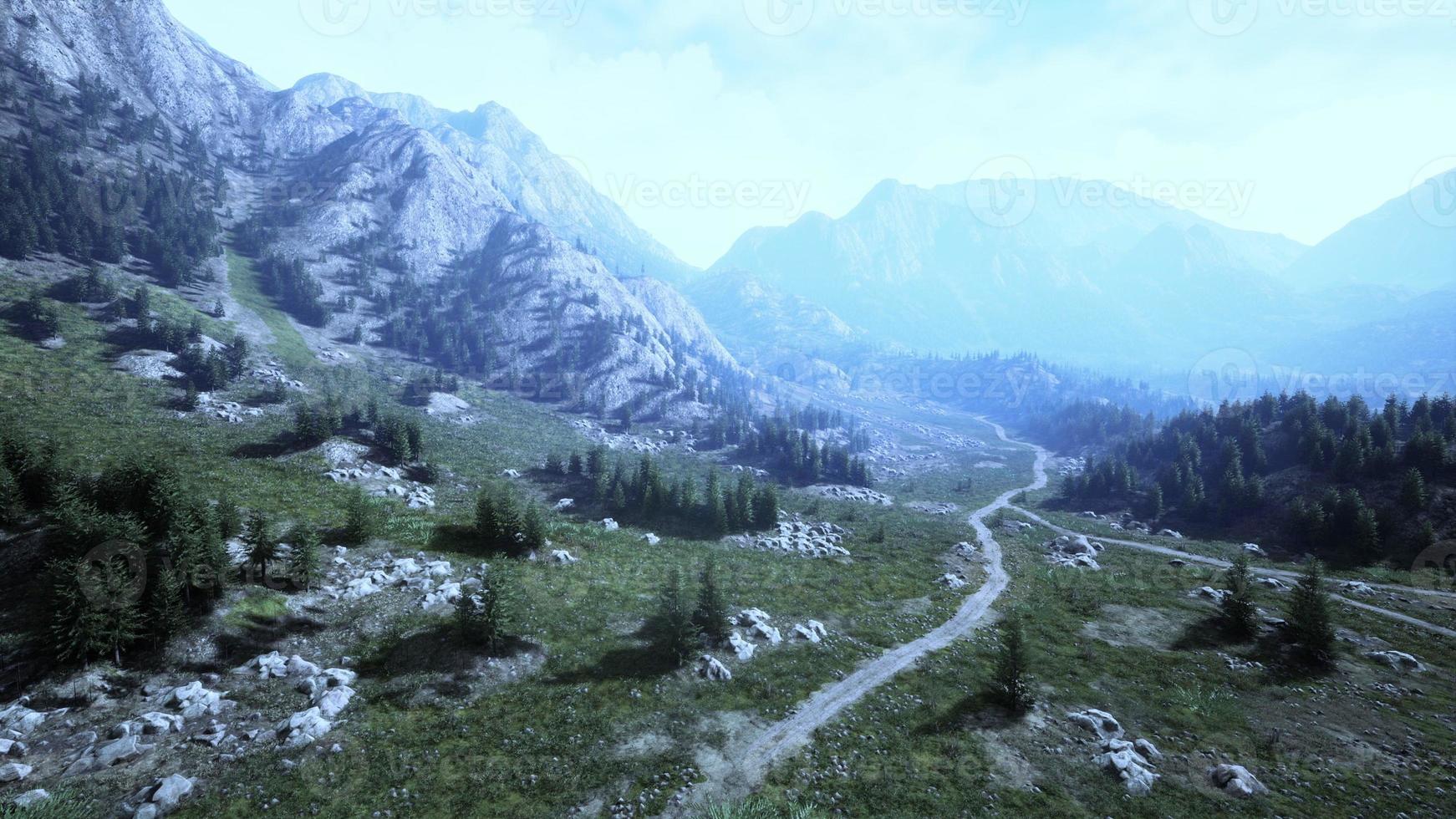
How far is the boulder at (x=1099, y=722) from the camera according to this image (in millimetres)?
29108

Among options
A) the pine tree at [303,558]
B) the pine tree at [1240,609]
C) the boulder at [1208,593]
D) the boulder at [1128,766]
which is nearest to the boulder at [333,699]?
the pine tree at [303,558]

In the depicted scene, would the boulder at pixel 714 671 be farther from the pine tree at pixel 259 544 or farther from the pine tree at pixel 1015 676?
the pine tree at pixel 259 544

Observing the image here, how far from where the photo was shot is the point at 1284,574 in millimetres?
61750

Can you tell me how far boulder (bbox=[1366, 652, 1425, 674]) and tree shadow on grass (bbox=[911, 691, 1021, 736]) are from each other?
3176 centimetres

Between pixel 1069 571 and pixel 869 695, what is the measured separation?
43855 mm

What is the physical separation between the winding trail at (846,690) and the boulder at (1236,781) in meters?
16.3

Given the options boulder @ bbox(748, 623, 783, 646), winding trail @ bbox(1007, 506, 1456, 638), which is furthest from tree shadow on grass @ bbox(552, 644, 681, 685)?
winding trail @ bbox(1007, 506, 1456, 638)

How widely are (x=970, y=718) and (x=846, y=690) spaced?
292 inches

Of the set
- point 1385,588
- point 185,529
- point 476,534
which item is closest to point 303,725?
point 185,529

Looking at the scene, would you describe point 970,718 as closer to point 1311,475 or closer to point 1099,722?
point 1099,722

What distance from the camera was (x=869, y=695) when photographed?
32.8 metres

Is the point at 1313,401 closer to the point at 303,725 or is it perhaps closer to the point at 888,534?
the point at 888,534

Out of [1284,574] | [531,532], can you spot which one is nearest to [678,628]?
[531,532]
